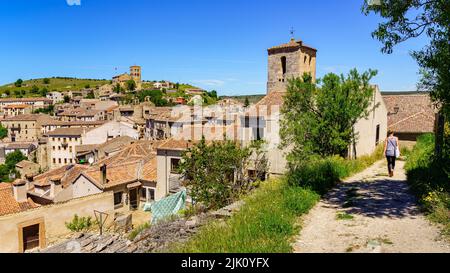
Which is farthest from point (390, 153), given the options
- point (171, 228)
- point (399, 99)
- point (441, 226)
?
point (399, 99)

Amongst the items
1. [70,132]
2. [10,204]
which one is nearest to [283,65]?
[10,204]

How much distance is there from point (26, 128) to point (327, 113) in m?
95.7

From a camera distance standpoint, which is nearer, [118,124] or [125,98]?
[118,124]

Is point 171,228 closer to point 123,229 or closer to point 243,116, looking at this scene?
point 123,229

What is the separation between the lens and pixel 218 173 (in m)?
14.6

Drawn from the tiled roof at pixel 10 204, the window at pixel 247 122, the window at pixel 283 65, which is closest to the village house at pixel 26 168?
the tiled roof at pixel 10 204

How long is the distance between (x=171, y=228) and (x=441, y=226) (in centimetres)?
577

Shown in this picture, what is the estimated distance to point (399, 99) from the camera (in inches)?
1256

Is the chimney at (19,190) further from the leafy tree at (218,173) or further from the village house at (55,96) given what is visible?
the village house at (55,96)

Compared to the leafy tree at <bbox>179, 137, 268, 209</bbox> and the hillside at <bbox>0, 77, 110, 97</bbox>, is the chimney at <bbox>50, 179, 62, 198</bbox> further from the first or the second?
the hillside at <bbox>0, 77, 110, 97</bbox>

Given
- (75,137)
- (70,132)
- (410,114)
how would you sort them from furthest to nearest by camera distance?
(70,132) < (75,137) < (410,114)

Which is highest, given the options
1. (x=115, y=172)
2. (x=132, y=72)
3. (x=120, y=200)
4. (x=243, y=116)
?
(x=132, y=72)

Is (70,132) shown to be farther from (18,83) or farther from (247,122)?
(18,83)

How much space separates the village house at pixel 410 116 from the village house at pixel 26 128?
85.3 metres
